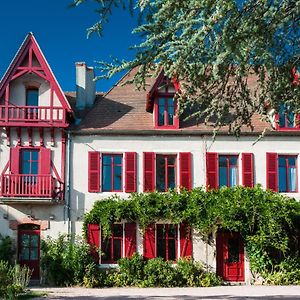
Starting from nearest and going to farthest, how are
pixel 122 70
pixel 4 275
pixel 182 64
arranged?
1. pixel 182 64
2. pixel 122 70
3. pixel 4 275

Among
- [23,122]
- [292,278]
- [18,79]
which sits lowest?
[292,278]

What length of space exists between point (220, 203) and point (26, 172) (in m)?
8.16

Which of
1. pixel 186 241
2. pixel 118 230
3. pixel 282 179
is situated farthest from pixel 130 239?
pixel 282 179

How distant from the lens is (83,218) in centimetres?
2542

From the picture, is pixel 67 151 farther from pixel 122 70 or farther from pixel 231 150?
pixel 122 70

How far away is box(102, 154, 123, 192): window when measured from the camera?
2583 cm

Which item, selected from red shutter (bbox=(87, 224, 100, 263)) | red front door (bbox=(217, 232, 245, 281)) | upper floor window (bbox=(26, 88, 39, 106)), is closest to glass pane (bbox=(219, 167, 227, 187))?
red front door (bbox=(217, 232, 245, 281))

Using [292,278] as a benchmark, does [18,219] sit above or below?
above

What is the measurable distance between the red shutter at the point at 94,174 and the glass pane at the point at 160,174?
2519mm

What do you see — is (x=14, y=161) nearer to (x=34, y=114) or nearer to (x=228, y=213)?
(x=34, y=114)

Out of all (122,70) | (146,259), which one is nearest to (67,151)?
(146,259)

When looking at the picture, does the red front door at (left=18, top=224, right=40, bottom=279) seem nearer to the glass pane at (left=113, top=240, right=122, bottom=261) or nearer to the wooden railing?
the glass pane at (left=113, top=240, right=122, bottom=261)

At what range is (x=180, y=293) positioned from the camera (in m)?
20.7

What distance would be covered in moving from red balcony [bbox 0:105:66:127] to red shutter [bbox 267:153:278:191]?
883 cm
